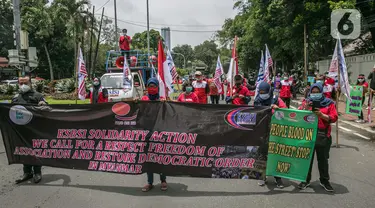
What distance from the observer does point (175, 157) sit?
539 cm

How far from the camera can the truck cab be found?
1288cm

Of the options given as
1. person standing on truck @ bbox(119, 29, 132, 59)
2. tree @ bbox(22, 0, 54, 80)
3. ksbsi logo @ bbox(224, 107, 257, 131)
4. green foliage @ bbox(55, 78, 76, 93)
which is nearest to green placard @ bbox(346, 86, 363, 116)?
ksbsi logo @ bbox(224, 107, 257, 131)

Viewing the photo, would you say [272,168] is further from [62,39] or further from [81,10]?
[62,39]

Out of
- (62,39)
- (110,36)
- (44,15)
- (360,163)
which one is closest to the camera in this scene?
(360,163)

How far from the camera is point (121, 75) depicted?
46.5 feet

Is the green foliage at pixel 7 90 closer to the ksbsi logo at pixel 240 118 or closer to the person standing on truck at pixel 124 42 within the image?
the person standing on truck at pixel 124 42

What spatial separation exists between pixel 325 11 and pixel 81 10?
2244cm

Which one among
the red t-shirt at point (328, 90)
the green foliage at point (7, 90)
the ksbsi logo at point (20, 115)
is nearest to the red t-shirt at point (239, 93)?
the ksbsi logo at point (20, 115)

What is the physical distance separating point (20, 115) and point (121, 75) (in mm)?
8210

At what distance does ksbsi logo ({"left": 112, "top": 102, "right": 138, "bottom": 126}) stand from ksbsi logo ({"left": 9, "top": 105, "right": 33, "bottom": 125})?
1.59 meters

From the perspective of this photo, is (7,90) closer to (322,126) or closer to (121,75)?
(121,75)

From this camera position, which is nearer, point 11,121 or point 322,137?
point 322,137

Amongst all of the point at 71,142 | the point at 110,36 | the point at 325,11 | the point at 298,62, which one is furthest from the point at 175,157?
the point at 110,36

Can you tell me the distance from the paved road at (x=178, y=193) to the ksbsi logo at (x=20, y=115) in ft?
3.40
